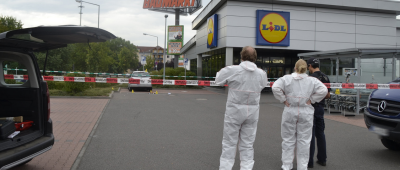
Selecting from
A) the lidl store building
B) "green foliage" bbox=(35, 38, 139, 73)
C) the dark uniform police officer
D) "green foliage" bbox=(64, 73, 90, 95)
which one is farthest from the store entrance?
the dark uniform police officer

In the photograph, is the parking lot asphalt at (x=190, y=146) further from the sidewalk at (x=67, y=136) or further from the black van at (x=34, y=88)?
the black van at (x=34, y=88)

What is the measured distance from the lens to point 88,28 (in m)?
4.07

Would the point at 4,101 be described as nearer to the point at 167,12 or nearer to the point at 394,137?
the point at 394,137

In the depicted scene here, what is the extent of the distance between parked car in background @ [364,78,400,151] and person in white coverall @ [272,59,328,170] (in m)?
1.77

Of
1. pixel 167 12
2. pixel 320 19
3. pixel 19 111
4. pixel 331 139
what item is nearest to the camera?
pixel 19 111

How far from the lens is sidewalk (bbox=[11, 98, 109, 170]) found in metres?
4.75

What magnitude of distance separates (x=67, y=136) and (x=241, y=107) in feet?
14.6

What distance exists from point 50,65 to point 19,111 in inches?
1734

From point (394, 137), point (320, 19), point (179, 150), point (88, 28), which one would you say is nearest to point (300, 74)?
point (394, 137)

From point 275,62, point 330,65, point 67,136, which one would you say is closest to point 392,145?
point 67,136

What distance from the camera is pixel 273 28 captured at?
67.6 ft

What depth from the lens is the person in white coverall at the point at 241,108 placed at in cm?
395

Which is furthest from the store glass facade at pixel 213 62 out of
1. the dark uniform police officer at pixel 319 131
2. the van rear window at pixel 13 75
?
the dark uniform police officer at pixel 319 131

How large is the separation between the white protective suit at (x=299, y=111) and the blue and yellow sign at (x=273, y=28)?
16.3 m
